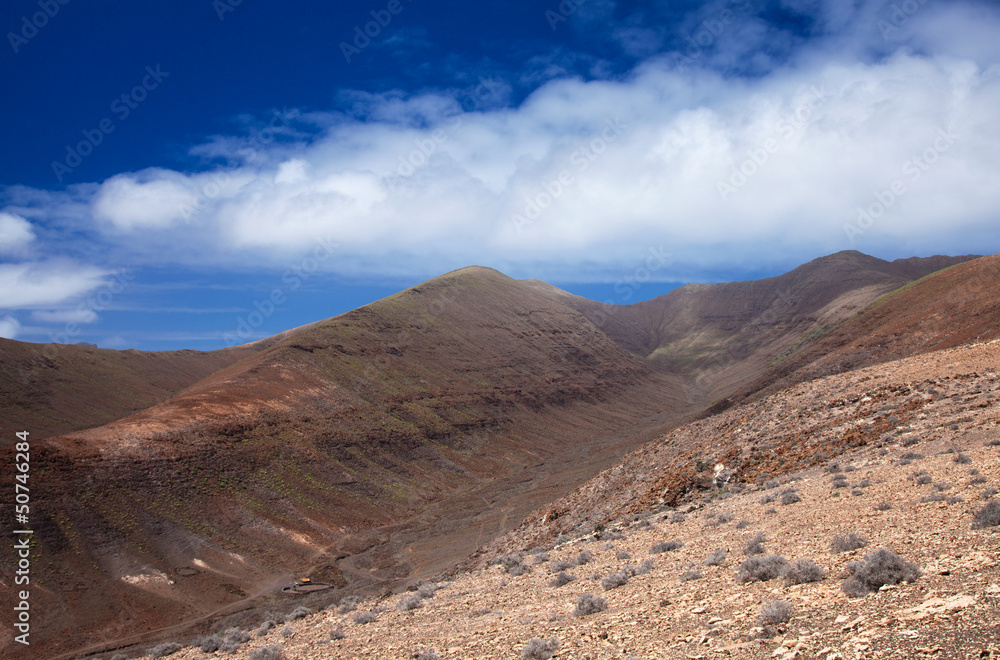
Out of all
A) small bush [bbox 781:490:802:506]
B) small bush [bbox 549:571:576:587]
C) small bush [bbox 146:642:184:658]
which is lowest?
small bush [bbox 146:642:184:658]

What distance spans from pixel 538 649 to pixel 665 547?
571 cm

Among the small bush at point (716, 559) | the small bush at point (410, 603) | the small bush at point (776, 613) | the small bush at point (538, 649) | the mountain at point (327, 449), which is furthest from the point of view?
the mountain at point (327, 449)

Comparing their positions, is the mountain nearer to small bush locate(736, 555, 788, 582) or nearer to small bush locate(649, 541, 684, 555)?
small bush locate(649, 541, 684, 555)


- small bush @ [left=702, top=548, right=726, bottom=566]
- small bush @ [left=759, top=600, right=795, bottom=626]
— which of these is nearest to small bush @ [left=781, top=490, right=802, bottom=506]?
small bush @ [left=702, top=548, right=726, bottom=566]

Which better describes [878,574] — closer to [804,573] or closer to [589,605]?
[804,573]

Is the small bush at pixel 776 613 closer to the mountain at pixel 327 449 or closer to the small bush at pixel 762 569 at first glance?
the small bush at pixel 762 569

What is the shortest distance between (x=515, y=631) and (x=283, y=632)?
7936mm

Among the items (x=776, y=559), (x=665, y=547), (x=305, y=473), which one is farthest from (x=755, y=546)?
(x=305, y=473)

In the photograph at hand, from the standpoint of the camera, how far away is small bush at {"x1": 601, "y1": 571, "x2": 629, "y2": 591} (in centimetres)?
1020

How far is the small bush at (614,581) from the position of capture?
1020 centimetres

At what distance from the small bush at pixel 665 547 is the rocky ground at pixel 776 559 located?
0.83 feet

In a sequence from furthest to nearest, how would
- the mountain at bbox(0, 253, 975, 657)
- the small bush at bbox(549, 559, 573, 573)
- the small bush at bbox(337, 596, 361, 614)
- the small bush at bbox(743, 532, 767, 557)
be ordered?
the mountain at bbox(0, 253, 975, 657) → the small bush at bbox(337, 596, 361, 614) → the small bush at bbox(549, 559, 573, 573) → the small bush at bbox(743, 532, 767, 557)

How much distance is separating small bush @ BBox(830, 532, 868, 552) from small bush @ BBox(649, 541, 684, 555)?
401 centimetres

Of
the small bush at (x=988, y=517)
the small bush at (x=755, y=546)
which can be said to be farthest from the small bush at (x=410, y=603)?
the small bush at (x=988, y=517)
